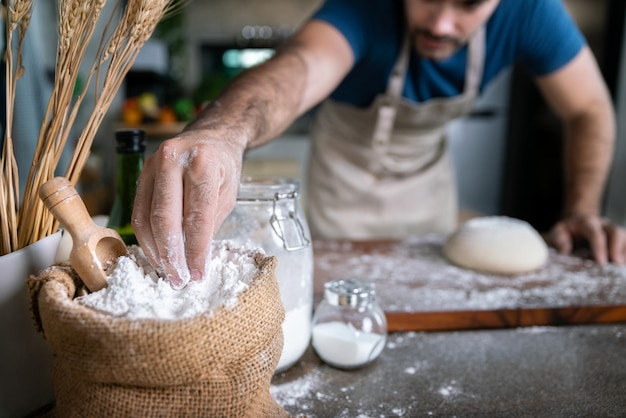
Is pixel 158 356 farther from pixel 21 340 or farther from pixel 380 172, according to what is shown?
pixel 380 172

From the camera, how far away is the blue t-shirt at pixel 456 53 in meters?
1.28

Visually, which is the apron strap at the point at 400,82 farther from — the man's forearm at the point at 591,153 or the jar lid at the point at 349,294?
the jar lid at the point at 349,294

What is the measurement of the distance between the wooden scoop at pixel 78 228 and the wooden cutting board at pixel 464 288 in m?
0.48

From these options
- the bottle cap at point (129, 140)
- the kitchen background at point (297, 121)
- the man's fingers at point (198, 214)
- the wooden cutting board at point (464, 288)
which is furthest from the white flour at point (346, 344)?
the kitchen background at point (297, 121)

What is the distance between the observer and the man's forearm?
1.44m

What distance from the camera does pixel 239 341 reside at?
1.39ft

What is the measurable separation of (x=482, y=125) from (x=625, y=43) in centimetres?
108

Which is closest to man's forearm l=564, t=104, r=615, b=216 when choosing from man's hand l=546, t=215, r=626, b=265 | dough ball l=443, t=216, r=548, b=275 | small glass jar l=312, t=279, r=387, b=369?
man's hand l=546, t=215, r=626, b=265

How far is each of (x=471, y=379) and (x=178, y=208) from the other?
44 cm

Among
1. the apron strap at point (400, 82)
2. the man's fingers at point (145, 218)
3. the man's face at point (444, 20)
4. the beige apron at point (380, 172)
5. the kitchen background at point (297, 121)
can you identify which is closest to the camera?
the man's fingers at point (145, 218)

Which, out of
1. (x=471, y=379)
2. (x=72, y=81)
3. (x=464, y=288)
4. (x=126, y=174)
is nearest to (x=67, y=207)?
(x=72, y=81)

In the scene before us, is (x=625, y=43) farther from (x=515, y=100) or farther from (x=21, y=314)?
(x=21, y=314)

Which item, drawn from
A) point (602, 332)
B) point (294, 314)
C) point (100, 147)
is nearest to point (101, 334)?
point (294, 314)

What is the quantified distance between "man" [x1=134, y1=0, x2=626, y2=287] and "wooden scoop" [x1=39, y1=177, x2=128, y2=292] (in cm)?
5
